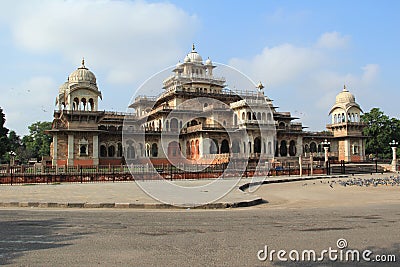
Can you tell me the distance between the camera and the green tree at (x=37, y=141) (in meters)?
74.4

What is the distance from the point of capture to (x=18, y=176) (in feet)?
85.9

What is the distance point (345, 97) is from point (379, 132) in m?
10.7

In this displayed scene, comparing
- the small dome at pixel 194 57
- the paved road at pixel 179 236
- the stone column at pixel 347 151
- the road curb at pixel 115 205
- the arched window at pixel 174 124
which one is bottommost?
the road curb at pixel 115 205

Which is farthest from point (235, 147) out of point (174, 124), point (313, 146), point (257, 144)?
point (313, 146)

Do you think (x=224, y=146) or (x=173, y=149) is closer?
(x=224, y=146)

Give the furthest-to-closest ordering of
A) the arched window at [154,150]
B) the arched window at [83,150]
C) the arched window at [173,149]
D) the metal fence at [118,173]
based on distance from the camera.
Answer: the arched window at [173,149], the arched window at [154,150], the arched window at [83,150], the metal fence at [118,173]

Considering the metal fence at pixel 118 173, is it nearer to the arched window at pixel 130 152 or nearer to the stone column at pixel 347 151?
the arched window at pixel 130 152

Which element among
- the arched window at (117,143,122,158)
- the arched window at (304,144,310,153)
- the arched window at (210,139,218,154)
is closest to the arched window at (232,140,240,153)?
the arched window at (210,139,218,154)

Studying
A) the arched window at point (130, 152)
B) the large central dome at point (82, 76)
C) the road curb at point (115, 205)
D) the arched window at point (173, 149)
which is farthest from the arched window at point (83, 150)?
the road curb at point (115, 205)

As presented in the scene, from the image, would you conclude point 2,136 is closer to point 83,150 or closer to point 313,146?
point 83,150

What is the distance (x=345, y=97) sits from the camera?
207ft

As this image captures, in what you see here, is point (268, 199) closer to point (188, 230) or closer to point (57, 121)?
point (188, 230)

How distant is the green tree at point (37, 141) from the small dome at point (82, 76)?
30.5 m

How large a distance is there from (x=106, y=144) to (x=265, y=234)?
44.7m
